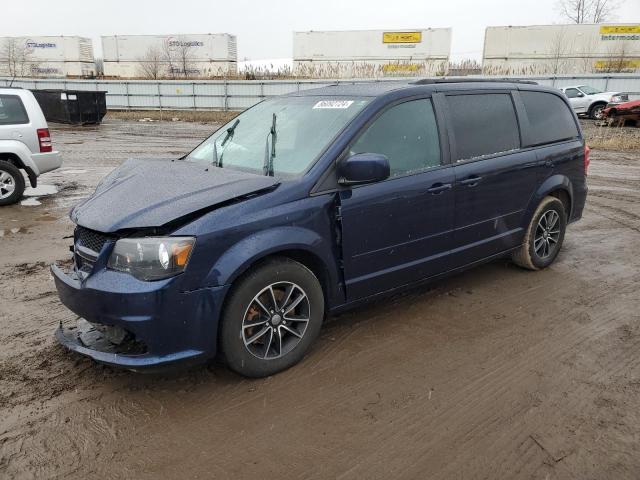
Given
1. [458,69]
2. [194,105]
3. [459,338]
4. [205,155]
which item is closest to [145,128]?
[194,105]

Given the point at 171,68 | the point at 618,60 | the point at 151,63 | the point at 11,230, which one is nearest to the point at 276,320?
the point at 11,230

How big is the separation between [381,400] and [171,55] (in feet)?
177

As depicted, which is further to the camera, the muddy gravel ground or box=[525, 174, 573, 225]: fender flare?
box=[525, 174, 573, 225]: fender flare

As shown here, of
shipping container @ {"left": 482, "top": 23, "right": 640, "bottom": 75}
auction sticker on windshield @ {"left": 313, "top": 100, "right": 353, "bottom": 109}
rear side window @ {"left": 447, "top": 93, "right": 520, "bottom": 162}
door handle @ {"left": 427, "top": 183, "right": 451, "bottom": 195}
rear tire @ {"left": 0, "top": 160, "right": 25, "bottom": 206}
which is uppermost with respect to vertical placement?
shipping container @ {"left": 482, "top": 23, "right": 640, "bottom": 75}

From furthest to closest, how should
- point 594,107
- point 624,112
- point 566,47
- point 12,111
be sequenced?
point 566,47, point 594,107, point 624,112, point 12,111

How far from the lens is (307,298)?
337 centimetres

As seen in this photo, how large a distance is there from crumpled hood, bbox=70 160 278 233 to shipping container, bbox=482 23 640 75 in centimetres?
4337

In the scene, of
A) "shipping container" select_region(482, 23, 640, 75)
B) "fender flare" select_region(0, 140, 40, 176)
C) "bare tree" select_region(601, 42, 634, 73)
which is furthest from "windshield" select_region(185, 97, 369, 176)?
"bare tree" select_region(601, 42, 634, 73)

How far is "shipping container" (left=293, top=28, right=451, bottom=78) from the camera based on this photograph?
46656 mm

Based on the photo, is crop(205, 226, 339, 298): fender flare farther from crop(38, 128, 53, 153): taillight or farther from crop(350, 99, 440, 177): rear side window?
crop(38, 128, 53, 153): taillight

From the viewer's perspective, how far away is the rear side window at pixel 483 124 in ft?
13.8

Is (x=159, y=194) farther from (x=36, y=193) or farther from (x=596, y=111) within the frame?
(x=596, y=111)

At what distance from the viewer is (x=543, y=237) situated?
17.1 feet

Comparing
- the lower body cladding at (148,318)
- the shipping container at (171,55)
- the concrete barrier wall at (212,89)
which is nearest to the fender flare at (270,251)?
the lower body cladding at (148,318)
